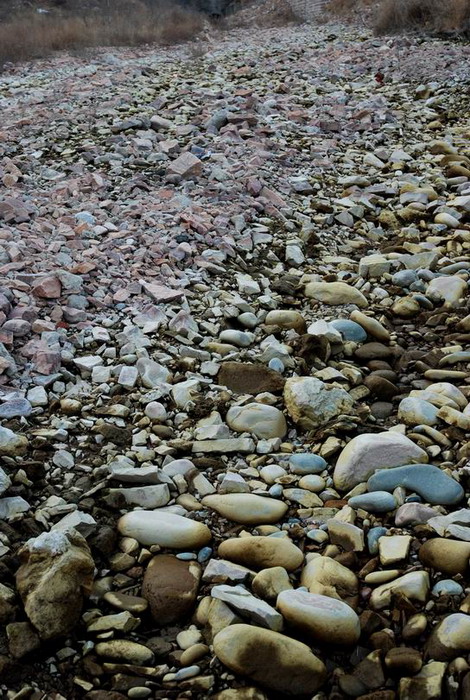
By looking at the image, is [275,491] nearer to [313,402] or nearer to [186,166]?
[313,402]

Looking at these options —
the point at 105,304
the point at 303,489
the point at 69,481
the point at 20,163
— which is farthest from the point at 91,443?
the point at 20,163

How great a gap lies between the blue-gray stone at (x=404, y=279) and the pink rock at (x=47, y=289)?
72.8 inches

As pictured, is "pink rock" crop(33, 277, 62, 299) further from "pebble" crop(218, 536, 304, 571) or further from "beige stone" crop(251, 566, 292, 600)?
"beige stone" crop(251, 566, 292, 600)

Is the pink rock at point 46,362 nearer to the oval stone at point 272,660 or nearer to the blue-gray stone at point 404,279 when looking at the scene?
the oval stone at point 272,660

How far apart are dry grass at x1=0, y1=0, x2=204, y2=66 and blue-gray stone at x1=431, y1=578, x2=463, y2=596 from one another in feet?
33.1

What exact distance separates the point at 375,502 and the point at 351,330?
1.26m

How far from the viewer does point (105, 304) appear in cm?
343

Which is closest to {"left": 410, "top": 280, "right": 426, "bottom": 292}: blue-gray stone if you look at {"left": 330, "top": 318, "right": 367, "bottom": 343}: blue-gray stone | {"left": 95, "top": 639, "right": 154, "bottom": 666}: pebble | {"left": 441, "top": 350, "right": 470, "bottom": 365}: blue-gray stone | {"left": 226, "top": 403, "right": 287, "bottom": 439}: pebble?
{"left": 330, "top": 318, "right": 367, "bottom": 343}: blue-gray stone

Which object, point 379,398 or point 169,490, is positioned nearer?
point 169,490

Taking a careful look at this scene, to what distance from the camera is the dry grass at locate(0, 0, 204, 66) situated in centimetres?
1064

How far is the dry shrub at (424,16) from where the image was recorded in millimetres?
9195

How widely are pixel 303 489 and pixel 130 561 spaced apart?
25.2 inches

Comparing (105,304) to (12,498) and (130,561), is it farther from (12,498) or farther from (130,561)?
(130,561)

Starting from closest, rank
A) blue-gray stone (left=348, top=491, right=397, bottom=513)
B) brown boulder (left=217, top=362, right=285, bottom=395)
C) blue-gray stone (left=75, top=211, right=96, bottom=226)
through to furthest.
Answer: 1. blue-gray stone (left=348, top=491, right=397, bottom=513)
2. brown boulder (left=217, top=362, right=285, bottom=395)
3. blue-gray stone (left=75, top=211, right=96, bottom=226)
